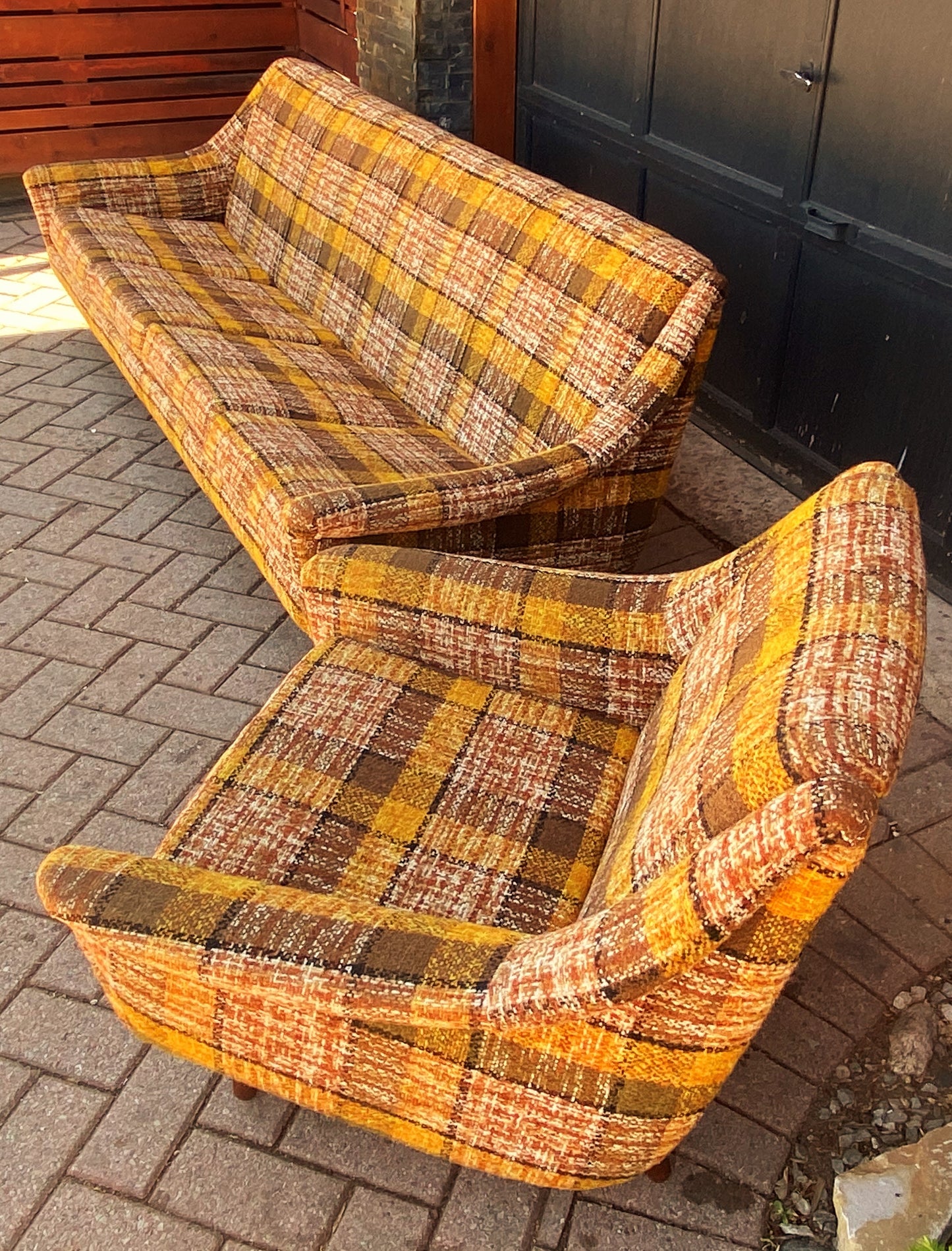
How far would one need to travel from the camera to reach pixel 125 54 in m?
7.06

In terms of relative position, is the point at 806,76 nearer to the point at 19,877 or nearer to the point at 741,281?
the point at 741,281

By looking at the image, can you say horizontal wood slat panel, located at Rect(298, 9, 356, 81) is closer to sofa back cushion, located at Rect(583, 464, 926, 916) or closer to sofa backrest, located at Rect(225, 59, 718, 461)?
sofa backrest, located at Rect(225, 59, 718, 461)

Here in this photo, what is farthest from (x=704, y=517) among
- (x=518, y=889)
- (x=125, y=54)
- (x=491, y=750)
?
(x=125, y=54)

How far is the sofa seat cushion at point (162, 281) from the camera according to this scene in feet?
13.5

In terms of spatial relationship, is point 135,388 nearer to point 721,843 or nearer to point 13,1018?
point 13,1018

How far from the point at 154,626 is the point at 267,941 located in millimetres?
2113

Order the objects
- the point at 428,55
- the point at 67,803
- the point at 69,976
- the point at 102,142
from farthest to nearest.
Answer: the point at 102,142, the point at 428,55, the point at 67,803, the point at 69,976

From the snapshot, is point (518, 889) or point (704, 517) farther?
point (704, 517)

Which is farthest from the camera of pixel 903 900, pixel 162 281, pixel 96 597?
pixel 162 281

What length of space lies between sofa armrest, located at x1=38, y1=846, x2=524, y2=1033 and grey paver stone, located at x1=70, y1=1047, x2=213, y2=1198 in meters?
0.53

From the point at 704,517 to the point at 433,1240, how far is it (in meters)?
2.76

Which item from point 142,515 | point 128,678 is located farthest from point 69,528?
point 128,678

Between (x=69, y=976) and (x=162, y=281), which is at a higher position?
(x=162, y=281)

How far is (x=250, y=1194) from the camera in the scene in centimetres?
211
